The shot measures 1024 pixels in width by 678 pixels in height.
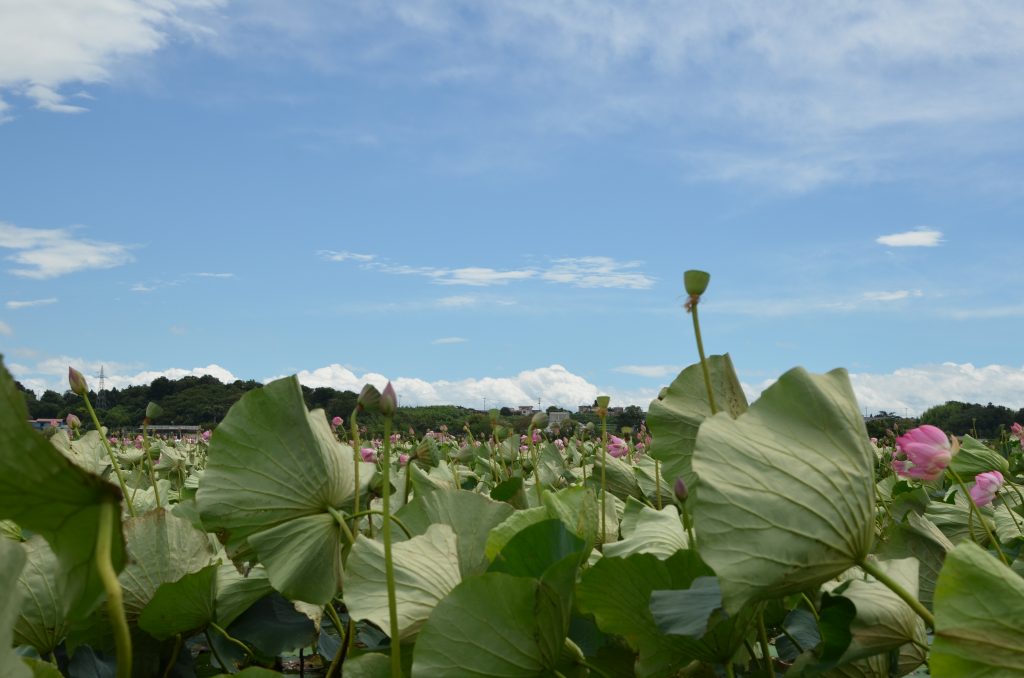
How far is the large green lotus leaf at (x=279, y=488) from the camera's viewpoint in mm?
1104

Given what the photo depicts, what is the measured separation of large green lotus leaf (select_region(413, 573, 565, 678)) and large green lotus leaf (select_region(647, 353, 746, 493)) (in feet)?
1.23

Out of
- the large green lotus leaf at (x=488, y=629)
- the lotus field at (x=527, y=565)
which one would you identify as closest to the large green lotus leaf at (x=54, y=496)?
the lotus field at (x=527, y=565)

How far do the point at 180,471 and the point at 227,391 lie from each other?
12.4 m

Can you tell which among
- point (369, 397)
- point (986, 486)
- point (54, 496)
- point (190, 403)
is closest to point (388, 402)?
point (369, 397)

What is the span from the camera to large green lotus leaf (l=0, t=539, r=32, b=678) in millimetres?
544

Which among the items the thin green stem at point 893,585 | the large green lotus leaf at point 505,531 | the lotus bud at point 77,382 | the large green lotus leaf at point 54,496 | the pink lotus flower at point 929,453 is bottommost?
the thin green stem at point 893,585

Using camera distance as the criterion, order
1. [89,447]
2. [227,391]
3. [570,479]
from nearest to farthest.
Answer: [89,447] → [570,479] → [227,391]

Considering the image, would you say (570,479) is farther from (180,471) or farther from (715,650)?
(715,650)

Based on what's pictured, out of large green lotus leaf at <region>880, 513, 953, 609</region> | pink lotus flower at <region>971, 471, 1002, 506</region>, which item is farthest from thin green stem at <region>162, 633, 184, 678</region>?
pink lotus flower at <region>971, 471, 1002, 506</region>

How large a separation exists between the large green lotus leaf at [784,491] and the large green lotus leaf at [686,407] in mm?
255

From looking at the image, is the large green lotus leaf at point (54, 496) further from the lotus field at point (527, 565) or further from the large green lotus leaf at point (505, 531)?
the large green lotus leaf at point (505, 531)

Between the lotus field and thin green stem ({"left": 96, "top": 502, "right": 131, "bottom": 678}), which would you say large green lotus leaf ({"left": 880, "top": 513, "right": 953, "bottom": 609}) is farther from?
thin green stem ({"left": 96, "top": 502, "right": 131, "bottom": 678})

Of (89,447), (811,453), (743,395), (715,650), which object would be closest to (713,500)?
(811,453)

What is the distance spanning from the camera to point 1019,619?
2.33 ft
